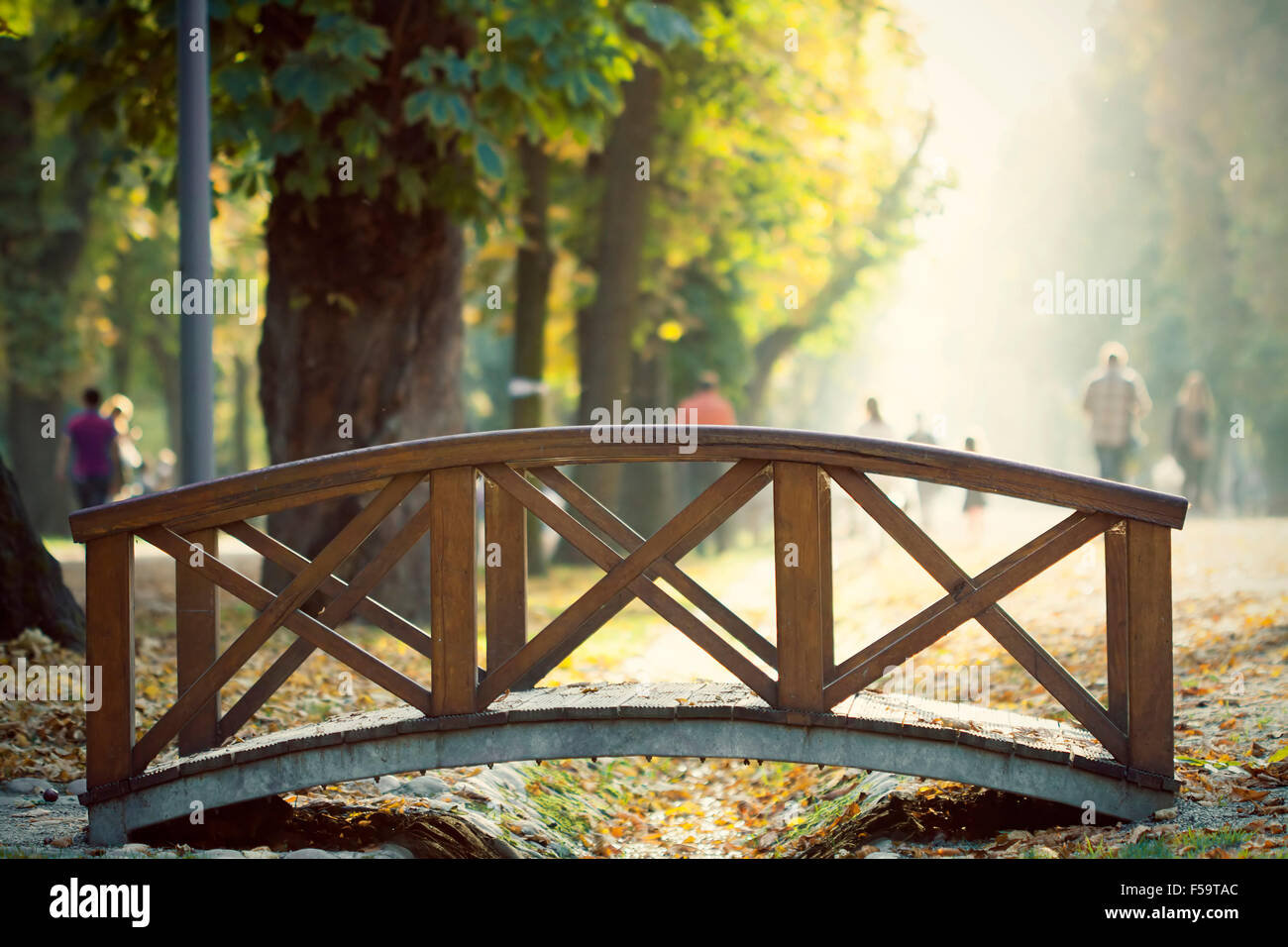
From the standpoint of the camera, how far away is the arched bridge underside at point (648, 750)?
5609mm

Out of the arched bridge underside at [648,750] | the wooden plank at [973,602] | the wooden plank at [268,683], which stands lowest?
the arched bridge underside at [648,750]

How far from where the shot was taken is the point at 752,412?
26.5 meters

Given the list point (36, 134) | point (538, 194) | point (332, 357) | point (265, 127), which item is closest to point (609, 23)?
point (265, 127)

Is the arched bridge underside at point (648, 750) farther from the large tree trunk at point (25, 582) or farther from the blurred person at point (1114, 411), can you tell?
the blurred person at point (1114, 411)

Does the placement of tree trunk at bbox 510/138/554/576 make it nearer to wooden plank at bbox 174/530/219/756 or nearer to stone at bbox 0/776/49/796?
stone at bbox 0/776/49/796

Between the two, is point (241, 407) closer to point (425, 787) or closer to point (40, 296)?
point (40, 296)

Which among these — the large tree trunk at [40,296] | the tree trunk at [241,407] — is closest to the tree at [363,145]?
the large tree trunk at [40,296]

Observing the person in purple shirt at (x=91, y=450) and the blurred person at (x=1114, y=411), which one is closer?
the blurred person at (x=1114, y=411)

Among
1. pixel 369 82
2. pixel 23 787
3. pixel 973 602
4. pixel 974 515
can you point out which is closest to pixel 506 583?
pixel 973 602

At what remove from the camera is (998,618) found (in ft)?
18.4

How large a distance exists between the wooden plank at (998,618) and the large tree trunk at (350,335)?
579cm

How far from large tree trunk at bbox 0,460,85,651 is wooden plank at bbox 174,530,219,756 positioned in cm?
259
